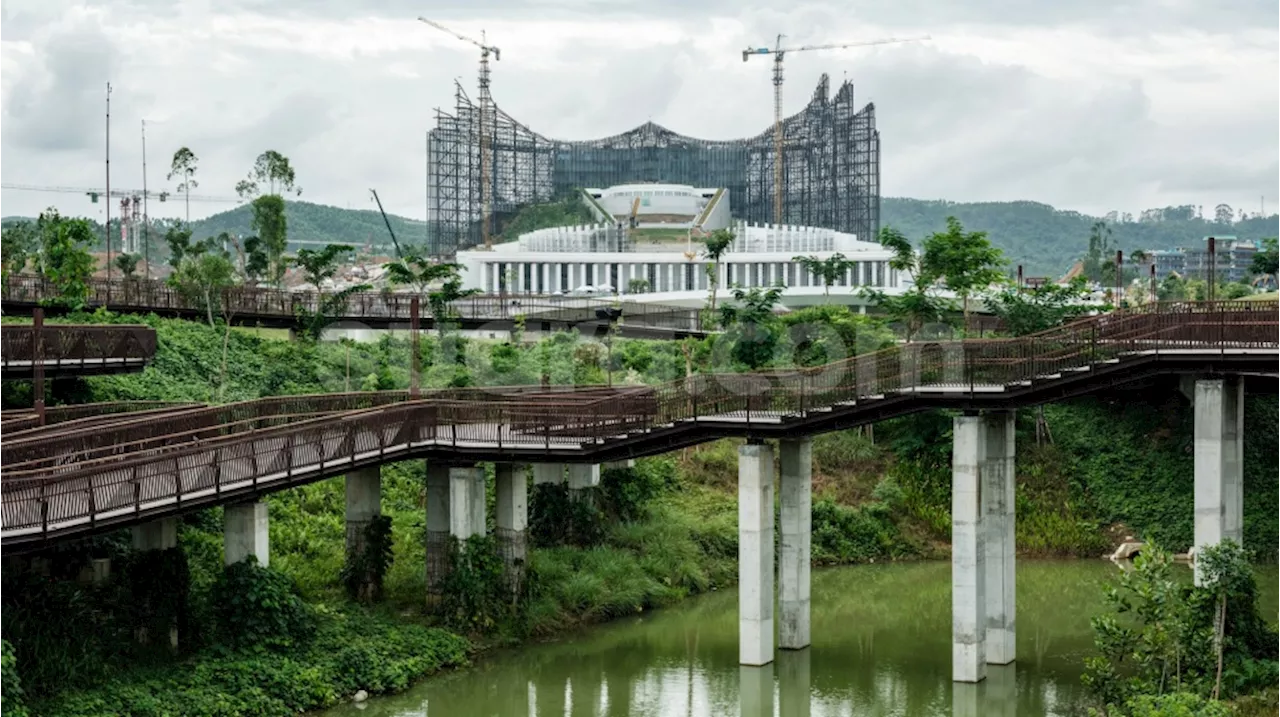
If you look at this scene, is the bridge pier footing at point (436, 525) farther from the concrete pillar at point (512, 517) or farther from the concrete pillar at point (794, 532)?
the concrete pillar at point (794, 532)

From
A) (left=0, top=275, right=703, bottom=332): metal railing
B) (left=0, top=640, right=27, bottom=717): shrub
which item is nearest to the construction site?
(left=0, top=275, right=703, bottom=332): metal railing

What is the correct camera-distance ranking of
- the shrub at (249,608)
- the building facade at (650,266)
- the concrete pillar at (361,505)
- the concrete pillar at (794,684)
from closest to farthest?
the shrub at (249,608), the concrete pillar at (794,684), the concrete pillar at (361,505), the building facade at (650,266)

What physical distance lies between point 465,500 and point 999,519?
11.6 m

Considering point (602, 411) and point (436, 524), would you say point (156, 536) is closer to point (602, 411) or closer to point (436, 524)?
point (436, 524)

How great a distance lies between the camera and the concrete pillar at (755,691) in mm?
35938

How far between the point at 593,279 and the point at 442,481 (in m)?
65.4

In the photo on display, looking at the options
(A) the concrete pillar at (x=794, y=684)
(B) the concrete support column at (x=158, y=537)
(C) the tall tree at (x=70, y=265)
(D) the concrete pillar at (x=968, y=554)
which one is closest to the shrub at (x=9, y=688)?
(B) the concrete support column at (x=158, y=537)

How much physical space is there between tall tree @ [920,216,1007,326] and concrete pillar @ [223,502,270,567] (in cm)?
3269

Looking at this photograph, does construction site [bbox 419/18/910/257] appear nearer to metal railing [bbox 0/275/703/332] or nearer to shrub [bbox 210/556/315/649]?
metal railing [bbox 0/275/703/332]

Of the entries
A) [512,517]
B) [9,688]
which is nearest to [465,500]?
[512,517]

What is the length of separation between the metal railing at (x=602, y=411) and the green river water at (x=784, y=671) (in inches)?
194

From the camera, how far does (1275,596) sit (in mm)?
45969

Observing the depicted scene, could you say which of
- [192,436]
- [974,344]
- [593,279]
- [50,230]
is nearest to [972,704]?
[974,344]

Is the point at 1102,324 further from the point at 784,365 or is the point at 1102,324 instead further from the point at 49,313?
the point at 49,313
